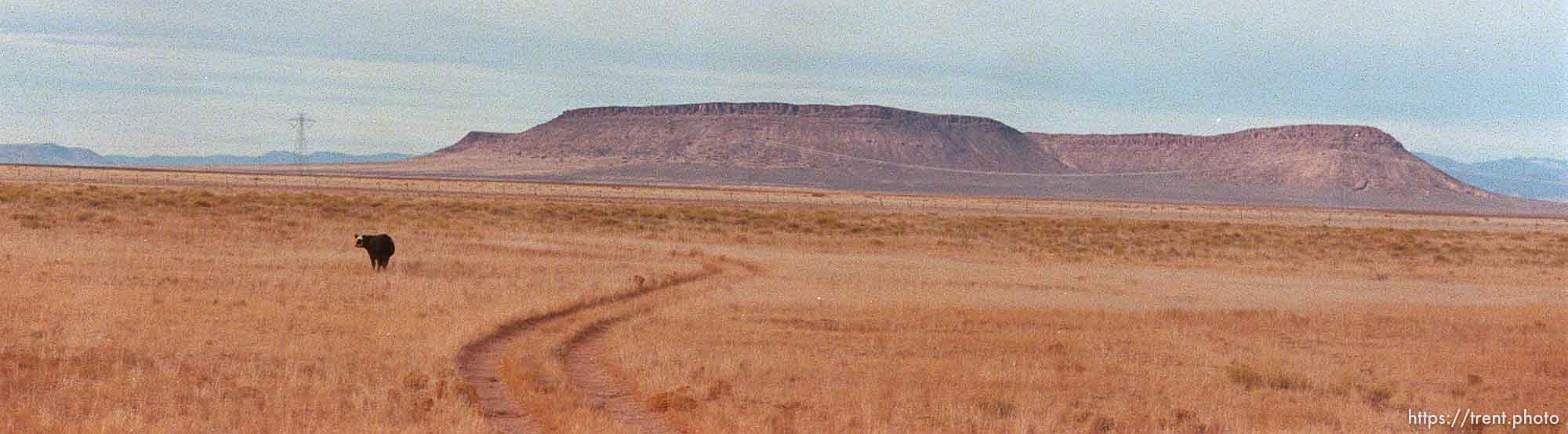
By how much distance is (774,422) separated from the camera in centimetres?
1014

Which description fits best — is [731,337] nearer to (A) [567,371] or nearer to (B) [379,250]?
(A) [567,371]

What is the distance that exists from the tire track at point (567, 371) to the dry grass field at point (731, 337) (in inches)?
2.6

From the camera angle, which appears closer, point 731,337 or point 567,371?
point 567,371

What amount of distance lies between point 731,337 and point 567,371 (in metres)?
3.25

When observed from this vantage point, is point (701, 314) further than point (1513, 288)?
No

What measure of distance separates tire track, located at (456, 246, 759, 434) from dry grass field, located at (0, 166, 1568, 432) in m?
0.07

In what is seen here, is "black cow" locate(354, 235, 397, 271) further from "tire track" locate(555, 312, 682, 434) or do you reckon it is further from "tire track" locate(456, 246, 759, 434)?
"tire track" locate(555, 312, 682, 434)

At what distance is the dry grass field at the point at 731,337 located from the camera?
1044 cm

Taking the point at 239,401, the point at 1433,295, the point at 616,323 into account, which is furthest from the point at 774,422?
the point at 1433,295

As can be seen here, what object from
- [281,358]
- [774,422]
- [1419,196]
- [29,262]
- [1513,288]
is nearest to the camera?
[774,422]

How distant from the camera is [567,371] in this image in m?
12.3

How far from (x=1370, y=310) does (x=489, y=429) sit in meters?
15.9

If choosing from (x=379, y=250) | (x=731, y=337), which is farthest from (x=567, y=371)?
(x=379, y=250)

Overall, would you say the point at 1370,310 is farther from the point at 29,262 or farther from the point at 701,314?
the point at 29,262
